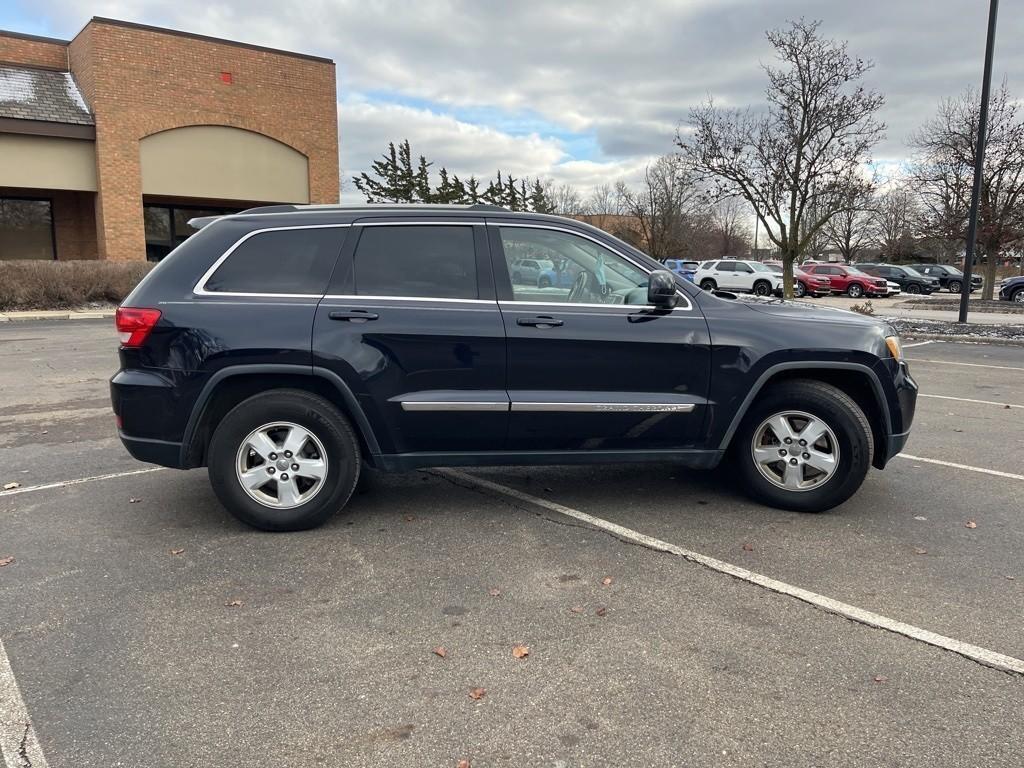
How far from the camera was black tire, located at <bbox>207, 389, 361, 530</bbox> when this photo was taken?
4168 millimetres

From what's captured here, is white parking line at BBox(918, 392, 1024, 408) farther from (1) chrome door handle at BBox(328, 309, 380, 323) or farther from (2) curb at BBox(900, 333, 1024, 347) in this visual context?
(2) curb at BBox(900, 333, 1024, 347)

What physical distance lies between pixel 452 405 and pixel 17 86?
24739 millimetres

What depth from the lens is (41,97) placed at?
22.2 meters

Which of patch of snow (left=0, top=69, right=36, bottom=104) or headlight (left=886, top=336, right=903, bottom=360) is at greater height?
patch of snow (left=0, top=69, right=36, bottom=104)

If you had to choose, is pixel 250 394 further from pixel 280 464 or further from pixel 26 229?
pixel 26 229

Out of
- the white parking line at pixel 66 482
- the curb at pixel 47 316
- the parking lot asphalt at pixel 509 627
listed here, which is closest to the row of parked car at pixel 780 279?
the curb at pixel 47 316

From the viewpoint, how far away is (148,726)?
2.58m

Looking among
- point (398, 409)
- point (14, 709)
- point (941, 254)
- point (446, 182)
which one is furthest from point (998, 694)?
point (941, 254)

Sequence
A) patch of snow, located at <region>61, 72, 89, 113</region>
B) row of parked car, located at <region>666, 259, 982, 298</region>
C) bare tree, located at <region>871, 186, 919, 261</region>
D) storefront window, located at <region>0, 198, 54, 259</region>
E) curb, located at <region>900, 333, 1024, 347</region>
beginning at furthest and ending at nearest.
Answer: bare tree, located at <region>871, 186, 919, 261</region>, row of parked car, located at <region>666, 259, 982, 298</region>, storefront window, located at <region>0, 198, 54, 259</region>, patch of snow, located at <region>61, 72, 89, 113</region>, curb, located at <region>900, 333, 1024, 347</region>

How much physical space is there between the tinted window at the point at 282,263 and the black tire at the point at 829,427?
8.98 feet

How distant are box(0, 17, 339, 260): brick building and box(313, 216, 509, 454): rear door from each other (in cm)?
2203

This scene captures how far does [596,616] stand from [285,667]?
1.34m

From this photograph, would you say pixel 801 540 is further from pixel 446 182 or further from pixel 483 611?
pixel 446 182

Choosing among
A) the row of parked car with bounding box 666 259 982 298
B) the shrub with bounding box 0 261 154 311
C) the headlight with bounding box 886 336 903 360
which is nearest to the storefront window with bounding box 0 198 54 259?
the shrub with bounding box 0 261 154 311
